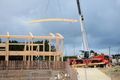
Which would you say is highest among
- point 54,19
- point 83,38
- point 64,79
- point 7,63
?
point 54,19

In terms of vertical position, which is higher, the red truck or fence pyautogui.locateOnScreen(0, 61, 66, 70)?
the red truck

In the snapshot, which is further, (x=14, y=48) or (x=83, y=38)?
(x=14, y=48)

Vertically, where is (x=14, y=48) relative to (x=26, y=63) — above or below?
above

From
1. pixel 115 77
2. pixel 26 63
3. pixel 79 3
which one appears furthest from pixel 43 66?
pixel 115 77

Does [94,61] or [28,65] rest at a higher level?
[94,61]

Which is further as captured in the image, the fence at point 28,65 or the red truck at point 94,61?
the red truck at point 94,61

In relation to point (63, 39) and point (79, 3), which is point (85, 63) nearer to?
point (63, 39)

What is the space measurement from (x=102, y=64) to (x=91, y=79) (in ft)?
43.0

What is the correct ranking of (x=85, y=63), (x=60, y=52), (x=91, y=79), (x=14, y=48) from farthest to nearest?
1. (x=14, y=48)
2. (x=60, y=52)
3. (x=85, y=63)
4. (x=91, y=79)

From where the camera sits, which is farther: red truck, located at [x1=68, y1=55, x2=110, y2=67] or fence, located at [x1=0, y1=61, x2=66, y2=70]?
red truck, located at [x1=68, y1=55, x2=110, y2=67]

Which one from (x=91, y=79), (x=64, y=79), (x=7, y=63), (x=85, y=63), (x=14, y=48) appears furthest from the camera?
(x=14, y=48)

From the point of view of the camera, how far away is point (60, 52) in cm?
3569

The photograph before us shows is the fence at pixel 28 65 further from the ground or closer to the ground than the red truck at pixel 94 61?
closer to the ground

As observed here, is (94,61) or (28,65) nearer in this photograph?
(28,65)
